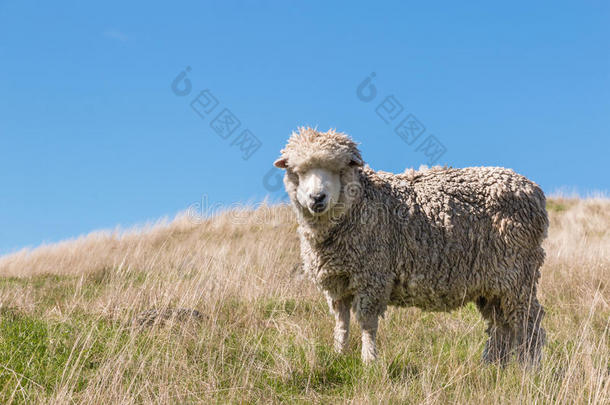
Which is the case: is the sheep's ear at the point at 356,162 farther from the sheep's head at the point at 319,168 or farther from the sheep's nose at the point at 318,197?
the sheep's nose at the point at 318,197

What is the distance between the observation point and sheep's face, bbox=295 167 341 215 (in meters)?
4.60

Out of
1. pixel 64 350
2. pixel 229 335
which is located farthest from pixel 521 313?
pixel 64 350

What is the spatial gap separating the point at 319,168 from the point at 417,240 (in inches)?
48.5

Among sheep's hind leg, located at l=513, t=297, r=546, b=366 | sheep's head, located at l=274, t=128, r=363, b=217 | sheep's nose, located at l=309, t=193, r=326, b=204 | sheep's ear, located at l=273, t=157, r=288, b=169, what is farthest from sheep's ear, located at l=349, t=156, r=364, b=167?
sheep's hind leg, located at l=513, t=297, r=546, b=366

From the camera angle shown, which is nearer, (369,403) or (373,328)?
(369,403)

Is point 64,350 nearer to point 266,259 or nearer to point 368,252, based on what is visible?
point 368,252

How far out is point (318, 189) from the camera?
4.59m

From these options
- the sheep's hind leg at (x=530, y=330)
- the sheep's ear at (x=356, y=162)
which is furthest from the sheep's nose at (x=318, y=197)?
the sheep's hind leg at (x=530, y=330)

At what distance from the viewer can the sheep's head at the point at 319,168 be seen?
183 inches

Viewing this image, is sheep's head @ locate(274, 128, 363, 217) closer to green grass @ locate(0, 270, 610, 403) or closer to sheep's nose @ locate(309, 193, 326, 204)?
sheep's nose @ locate(309, 193, 326, 204)

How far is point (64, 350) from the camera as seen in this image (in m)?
4.85

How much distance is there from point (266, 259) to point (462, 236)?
5311 millimetres

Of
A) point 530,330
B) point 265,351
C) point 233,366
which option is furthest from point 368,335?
point 530,330

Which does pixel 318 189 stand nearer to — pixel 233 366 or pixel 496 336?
pixel 233 366
